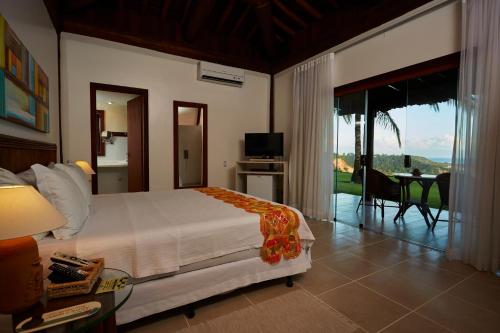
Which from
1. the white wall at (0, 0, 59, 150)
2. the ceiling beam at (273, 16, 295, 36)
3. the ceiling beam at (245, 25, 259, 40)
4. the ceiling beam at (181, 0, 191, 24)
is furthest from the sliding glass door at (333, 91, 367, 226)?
the white wall at (0, 0, 59, 150)

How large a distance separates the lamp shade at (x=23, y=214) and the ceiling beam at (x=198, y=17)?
3505mm

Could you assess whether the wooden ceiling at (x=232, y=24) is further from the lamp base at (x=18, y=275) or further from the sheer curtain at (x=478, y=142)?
the lamp base at (x=18, y=275)

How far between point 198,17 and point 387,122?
356 cm

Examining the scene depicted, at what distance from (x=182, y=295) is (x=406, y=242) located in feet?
9.48


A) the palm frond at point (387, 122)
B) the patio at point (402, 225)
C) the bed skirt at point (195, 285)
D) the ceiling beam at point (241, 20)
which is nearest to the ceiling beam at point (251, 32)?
the ceiling beam at point (241, 20)

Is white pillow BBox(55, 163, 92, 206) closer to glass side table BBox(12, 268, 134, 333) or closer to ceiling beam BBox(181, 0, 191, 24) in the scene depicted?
glass side table BBox(12, 268, 134, 333)

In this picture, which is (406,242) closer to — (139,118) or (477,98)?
(477,98)

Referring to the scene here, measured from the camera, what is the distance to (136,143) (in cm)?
444

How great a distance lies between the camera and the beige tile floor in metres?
1.66

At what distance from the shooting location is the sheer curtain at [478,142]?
2.30 metres

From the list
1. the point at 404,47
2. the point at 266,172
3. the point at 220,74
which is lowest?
the point at 266,172

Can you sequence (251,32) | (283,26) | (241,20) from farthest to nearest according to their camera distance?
(251,32)
(283,26)
(241,20)

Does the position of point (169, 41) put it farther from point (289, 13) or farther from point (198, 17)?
point (289, 13)

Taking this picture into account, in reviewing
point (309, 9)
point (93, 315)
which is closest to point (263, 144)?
point (309, 9)
